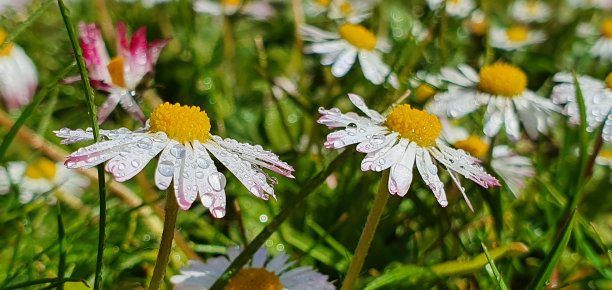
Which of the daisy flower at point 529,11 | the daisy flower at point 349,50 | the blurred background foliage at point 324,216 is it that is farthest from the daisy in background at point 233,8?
the daisy flower at point 529,11

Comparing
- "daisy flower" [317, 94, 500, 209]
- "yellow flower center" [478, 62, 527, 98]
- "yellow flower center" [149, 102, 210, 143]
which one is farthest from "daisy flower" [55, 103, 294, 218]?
"yellow flower center" [478, 62, 527, 98]

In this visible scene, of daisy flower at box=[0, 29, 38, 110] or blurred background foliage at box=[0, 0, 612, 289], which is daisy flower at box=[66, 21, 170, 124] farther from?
daisy flower at box=[0, 29, 38, 110]

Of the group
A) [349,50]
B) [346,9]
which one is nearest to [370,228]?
[349,50]

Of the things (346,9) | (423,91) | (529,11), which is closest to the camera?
(423,91)

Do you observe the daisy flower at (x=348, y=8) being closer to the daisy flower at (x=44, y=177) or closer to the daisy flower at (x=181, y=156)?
the daisy flower at (x=44, y=177)

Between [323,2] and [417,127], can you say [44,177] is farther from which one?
[323,2]
